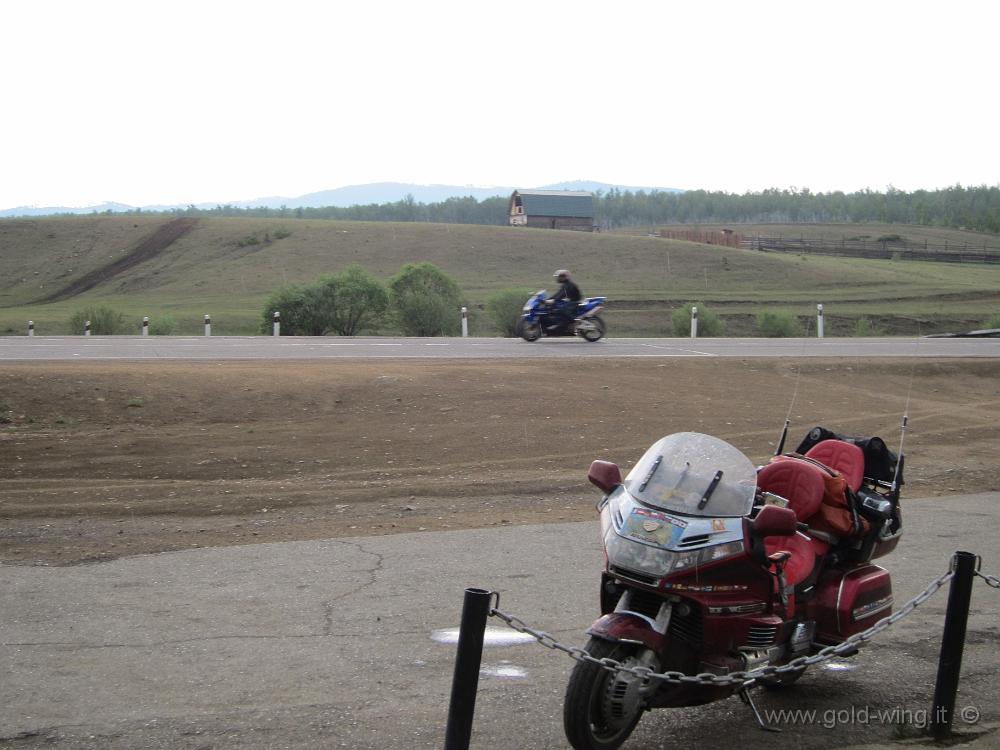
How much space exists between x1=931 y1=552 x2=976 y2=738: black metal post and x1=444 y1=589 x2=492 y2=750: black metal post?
2559mm

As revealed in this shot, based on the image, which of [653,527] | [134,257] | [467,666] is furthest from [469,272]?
[467,666]

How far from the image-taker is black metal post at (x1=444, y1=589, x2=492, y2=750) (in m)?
4.22

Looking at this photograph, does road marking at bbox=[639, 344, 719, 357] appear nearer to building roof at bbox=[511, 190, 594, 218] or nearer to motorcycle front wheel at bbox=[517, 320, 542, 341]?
motorcycle front wheel at bbox=[517, 320, 542, 341]

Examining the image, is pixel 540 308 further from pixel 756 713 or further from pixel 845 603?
pixel 756 713

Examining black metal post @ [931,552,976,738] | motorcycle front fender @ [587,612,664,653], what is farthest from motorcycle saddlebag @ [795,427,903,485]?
motorcycle front fender @ [587,612,664,653]

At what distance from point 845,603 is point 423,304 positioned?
38.1 meters

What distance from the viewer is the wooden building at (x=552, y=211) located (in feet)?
390

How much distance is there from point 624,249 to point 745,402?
74769 millimetres

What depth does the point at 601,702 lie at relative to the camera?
4.70 meters

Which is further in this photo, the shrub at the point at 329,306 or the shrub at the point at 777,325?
the shrub at the point at 777,325

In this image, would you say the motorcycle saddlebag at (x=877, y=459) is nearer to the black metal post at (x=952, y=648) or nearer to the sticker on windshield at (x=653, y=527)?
the black metal post at (x=952, y=648)

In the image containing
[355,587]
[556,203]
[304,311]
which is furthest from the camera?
[556,203]

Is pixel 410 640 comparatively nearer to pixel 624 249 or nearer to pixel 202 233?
pixel 624 249

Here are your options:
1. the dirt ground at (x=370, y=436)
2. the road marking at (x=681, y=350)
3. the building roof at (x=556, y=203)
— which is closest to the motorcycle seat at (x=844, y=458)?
the dirt ground at (x=370, y=436)
